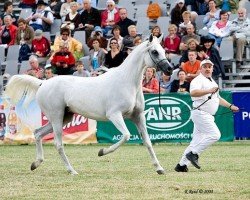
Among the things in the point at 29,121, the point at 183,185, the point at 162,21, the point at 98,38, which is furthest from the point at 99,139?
the point at 183,185

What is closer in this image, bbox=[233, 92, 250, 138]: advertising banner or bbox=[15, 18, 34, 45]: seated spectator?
bbox=[233, 92, 250, 138]: advertising banner

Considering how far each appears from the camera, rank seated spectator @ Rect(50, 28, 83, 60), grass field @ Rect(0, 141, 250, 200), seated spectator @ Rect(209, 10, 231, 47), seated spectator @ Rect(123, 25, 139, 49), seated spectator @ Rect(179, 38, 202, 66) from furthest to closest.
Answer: seated spectator @ Rect(50, 28, 83, 60)
seated spectator @ Rect(209, 10, 231, 47)
seated spectator @ Rect(123, 25, 139, 49)
seated spectator @ Rect(179, 38, 202, 66)
grass field @ Rect(0, 141, 250, 200)

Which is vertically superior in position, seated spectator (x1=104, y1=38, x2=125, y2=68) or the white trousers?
the white trousers

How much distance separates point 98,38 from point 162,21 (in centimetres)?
233

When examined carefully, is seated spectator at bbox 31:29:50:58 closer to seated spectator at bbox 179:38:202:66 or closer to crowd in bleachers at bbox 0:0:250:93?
crowd in bleachers at bbox 0:0:250:93

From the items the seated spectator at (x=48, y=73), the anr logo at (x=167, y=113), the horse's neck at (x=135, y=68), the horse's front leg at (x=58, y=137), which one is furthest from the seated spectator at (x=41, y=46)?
the horse's neck at (x=135, y=68)

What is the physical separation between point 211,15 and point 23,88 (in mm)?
10728

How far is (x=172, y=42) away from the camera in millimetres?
26672

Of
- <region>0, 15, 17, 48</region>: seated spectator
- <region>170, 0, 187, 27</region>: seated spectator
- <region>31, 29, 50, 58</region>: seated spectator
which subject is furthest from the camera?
<region>0, 15, 17, 48</region>: seated spectator

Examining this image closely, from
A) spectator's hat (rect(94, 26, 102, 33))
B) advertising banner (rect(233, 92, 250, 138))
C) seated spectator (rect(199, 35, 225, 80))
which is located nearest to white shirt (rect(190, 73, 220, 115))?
advertising banner (rect(233, 92, 250, 138))

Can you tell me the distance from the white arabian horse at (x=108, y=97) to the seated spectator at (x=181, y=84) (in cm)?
740

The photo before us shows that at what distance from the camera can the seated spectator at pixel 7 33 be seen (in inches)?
1166

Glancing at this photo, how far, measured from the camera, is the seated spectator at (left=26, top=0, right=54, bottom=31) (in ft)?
97.6

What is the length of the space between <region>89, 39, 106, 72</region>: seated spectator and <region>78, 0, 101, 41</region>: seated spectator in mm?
1774
